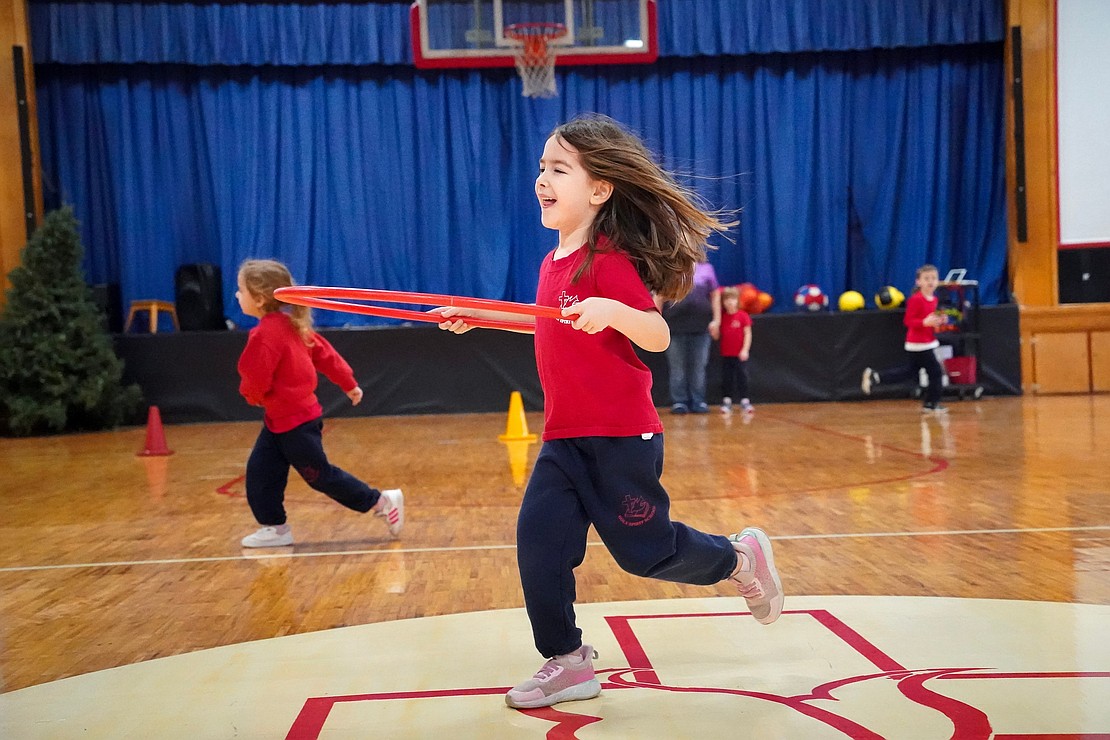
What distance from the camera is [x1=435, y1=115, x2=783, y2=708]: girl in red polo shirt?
2531mm

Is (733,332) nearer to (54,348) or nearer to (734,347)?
(734,347)

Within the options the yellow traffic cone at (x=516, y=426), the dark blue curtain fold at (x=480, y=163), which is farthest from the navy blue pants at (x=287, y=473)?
the dark blue curtain fold at (x=480, y=163)

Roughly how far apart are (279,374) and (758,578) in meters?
2.51

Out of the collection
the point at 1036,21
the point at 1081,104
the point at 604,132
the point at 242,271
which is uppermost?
the point at 1036,21

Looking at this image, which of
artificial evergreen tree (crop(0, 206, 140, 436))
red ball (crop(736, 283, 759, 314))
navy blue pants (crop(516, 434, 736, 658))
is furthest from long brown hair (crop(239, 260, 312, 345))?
red ball (crop(736, 283, 759, 314))

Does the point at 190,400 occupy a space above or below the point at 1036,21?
below

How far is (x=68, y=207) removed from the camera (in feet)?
36.2

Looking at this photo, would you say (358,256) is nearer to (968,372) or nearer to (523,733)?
(968,372)

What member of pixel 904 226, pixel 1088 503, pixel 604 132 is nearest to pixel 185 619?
pixel 604 132

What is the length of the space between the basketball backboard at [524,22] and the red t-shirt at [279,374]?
712 centimetres

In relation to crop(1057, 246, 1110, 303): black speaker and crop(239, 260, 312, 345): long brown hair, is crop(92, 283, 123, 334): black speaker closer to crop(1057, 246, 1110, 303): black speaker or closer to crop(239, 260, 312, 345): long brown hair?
crop(239, 260, 312, 345): long brown hair

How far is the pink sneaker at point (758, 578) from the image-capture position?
9.31 ft

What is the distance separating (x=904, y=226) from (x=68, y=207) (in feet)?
29.1

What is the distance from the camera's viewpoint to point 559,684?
8.18 feet
